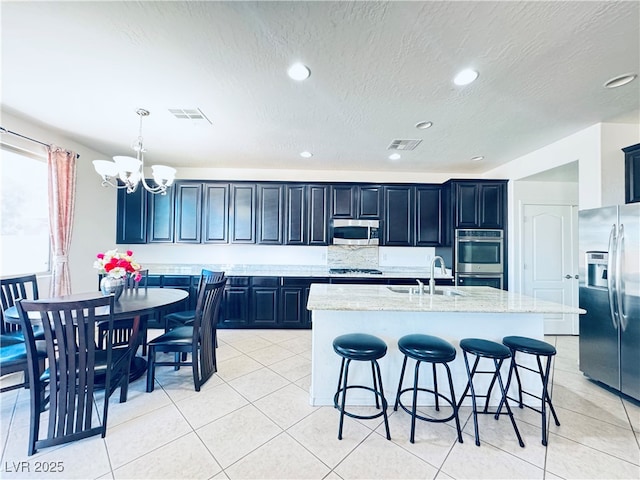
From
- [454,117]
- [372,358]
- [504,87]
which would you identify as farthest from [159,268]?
[504,87]

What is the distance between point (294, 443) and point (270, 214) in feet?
11.0

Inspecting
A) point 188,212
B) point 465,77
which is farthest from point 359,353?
point 188,212

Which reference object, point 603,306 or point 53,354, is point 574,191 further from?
point 53,354

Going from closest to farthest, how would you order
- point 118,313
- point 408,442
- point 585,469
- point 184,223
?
point 585,469 → point 408,442 → point 118,313 → point 184,223

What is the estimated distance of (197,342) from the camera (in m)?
2.39

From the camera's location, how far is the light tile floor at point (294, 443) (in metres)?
1.54


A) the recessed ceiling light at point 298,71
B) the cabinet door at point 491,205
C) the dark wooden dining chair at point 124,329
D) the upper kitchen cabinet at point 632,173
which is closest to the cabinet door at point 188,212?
the dark wooden dining chair at point 124,329

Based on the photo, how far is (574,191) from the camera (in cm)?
397

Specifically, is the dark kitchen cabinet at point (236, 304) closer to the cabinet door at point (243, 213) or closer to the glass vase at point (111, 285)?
the cabinet door at point (243, 213)

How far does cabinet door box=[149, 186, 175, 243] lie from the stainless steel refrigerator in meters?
5.63

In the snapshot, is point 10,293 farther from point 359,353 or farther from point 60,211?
point 359,353

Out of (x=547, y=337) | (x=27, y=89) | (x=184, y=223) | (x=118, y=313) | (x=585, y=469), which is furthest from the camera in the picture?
(x=184, y=223)

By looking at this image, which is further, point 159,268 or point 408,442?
point 159,268

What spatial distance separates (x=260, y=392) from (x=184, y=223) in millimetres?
3252
